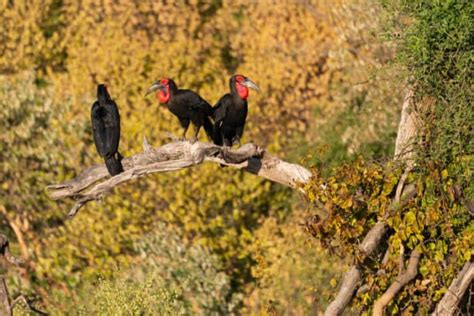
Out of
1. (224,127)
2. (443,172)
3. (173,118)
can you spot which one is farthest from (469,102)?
(173,118)

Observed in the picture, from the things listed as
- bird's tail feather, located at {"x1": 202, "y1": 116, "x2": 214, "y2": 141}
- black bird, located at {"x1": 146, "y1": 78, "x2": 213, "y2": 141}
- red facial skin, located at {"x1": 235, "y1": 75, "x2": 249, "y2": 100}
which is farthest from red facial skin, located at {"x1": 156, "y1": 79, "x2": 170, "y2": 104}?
red facial skin, located at {"x1": 235, "y1": 75, "x2": 249, "y2": 100}

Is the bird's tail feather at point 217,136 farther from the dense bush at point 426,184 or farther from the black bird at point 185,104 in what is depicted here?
the dense bush at point 426,184

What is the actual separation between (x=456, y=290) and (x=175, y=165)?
3689mm

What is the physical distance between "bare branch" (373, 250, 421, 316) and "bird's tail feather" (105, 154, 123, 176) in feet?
11.5

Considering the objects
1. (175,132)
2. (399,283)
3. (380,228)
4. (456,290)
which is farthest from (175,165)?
(175,132)

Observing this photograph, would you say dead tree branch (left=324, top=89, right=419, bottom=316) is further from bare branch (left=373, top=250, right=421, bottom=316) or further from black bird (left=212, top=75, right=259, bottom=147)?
black bird (left=212, top=75, right=259, bottom=147)

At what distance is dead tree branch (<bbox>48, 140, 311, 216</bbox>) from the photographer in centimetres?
1534

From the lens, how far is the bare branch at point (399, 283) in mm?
16375

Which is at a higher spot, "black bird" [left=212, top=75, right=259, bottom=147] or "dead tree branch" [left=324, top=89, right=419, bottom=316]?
"black bird" [left=212, top=75, right=259, bottom=147]

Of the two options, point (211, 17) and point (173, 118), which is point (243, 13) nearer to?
point (211, 17)

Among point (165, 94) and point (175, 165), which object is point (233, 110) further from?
point (175, 165)

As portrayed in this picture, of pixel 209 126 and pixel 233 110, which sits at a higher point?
pixel 233 110

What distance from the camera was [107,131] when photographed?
1669 centimetres

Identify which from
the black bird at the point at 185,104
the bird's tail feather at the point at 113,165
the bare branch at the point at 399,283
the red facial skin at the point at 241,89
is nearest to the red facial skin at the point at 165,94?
the black bird at the point at 185,104
